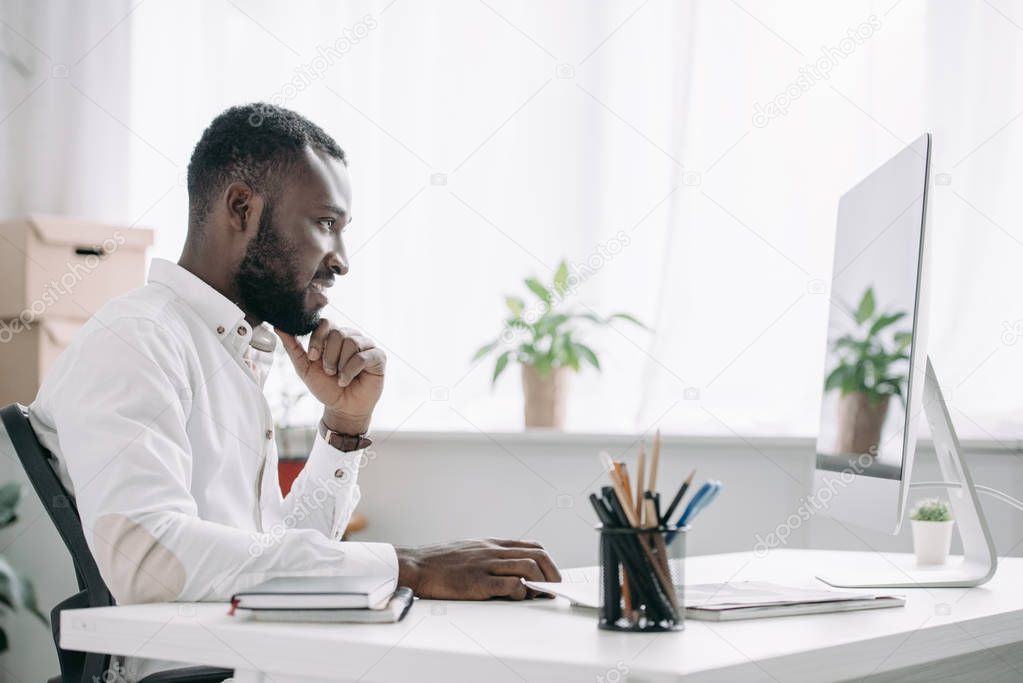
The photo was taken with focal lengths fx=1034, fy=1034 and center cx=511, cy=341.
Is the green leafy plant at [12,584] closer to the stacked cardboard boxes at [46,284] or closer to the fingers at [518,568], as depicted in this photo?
the stacked cardboard boxes at [46,284]

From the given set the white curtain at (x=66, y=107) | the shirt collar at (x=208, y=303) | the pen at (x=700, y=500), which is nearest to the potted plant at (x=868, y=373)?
the pen at (x=700, y=500)

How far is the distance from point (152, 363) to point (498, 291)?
182 cm

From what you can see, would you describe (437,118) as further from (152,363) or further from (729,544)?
(152,363)

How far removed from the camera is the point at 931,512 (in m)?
1.64

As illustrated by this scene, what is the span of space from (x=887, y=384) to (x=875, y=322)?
0.36 feet

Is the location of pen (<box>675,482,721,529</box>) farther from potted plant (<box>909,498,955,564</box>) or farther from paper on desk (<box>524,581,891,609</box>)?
potted plant (<box>909,498,955,564</box>)

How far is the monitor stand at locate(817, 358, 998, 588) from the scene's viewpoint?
1.32 meters

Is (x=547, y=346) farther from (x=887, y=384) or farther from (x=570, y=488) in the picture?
(x=887, y=384)

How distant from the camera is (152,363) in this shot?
3.85ft

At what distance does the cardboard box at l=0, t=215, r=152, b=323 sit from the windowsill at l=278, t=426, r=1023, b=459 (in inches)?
24.8

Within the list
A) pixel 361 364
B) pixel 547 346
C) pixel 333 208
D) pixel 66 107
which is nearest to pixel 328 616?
pixel 361 364

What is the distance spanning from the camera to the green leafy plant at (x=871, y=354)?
1255mm

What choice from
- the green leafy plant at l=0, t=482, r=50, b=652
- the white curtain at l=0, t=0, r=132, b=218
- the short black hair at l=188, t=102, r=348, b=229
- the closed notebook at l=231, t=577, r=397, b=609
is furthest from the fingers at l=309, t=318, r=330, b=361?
the white curtain at l=0, t=0, r=132, b=218

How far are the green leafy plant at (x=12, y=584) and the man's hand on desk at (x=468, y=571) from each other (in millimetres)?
1675
